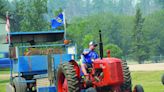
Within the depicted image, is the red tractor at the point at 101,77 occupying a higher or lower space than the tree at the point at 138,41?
higher

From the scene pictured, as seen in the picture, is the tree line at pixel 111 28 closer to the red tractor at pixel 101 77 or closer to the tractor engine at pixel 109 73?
the red tractor at pixel 101 77

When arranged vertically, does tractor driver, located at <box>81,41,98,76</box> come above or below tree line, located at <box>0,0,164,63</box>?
above

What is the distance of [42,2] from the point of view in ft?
221

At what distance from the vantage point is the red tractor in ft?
36.0

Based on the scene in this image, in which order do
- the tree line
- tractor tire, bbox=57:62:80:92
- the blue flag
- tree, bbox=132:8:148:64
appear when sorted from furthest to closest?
tree, bbox=132:8:148:64 < the tree line < the blue flag < tractor tire, bbox=57:62:80:92

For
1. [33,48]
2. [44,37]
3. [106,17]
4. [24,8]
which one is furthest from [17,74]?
[106,17]

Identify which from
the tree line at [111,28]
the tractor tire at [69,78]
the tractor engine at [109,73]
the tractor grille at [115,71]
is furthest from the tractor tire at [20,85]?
the tree line at [111,28]

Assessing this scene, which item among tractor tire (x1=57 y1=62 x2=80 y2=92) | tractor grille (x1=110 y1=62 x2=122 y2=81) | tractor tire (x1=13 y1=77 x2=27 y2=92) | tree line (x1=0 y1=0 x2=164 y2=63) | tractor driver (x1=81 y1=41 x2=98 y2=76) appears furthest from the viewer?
tree line (x1=0 y1=0 x2=164 y2=63)

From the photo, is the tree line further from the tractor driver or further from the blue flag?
the tractor driver

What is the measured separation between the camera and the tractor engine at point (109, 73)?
431 inches

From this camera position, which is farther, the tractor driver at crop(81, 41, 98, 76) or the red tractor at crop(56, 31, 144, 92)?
the tractor driver at crop(81, 41, 98, 76)

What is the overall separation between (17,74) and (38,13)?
55.8 metres

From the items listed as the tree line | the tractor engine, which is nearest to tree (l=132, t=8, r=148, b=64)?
the tree line

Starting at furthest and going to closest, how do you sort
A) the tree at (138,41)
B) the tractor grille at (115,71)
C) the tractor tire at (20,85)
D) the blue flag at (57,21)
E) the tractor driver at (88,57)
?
1. the tree at (138,41)
2. the blue flag at (57,21)
3. the tractor tire at (20,85)
4. the tractor driver at (88,57)
5. the tractor grille at (115,71)
